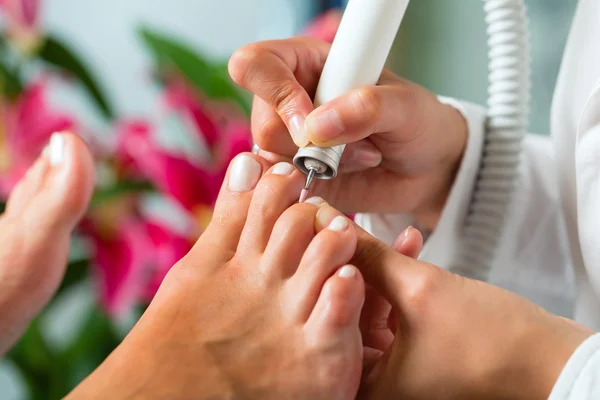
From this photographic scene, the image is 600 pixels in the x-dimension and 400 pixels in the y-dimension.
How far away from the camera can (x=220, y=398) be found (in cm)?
47

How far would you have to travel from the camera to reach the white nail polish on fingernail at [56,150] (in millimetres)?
782

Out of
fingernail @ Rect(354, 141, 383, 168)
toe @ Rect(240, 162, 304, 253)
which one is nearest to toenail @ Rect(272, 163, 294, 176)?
toe @ Rect(240, 162, 304, 253)


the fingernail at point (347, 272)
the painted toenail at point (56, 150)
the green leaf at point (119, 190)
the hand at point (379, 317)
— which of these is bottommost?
the green leaf at point (119, 190)

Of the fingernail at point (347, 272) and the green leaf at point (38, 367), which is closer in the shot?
the fingernail at point (347, 272)

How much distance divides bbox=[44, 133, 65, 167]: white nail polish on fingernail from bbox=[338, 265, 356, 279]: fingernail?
44cm

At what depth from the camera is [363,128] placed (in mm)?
517

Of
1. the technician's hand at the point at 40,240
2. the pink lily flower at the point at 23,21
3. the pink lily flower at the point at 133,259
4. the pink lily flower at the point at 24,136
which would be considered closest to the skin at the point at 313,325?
the technician's hand at the point at 40,240

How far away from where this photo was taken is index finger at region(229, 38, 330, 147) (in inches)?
20.4

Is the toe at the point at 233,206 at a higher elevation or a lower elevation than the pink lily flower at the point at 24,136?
higher

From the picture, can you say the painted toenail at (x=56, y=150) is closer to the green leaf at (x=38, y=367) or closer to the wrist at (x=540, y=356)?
the green leaf at (x=38, y=367)

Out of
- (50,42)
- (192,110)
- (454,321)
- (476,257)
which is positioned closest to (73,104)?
(50,42)

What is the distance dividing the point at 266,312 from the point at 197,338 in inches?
2.3

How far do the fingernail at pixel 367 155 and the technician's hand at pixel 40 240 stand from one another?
34 centimetres

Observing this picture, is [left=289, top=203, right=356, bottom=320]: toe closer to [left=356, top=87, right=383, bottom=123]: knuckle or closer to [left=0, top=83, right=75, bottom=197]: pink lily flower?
[left=356, top=87, right=383, bottom=123]: knuckle
